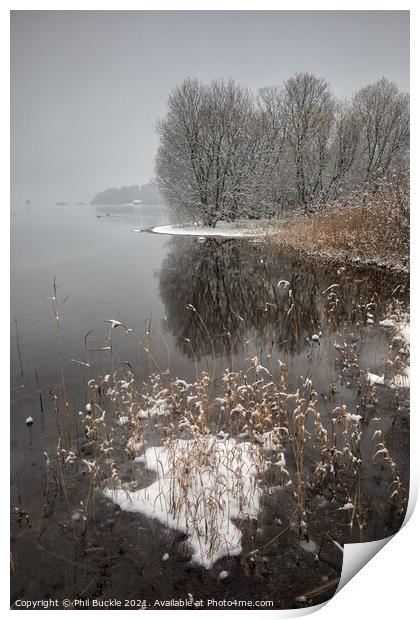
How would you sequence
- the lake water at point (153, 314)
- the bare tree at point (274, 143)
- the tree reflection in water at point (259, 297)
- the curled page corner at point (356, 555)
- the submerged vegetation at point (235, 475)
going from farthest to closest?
the tree reflection in water at point (259, 297) < the bare tree at point (274, 143) < the lake water at point (153, 314) < the curled page corner at point (356, 555) < the submerged vegetation at point (235, 475)

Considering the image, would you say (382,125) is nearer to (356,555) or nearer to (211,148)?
(211,148)

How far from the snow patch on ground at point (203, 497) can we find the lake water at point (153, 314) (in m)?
0.71

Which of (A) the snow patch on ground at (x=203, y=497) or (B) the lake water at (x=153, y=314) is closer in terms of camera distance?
(A) the snow patch on ground at (x=203, y=497)

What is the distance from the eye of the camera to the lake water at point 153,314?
3.86 meters

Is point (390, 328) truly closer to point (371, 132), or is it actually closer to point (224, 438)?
point (371, 132)

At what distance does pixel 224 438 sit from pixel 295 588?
123 centimetres

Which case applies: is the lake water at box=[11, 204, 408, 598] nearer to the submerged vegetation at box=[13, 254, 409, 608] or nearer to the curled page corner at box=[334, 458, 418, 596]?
the submerged vegetation at box=[13, 254, 409, 608]

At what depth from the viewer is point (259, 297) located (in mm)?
6230

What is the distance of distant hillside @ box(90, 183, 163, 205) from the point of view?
4.82 meters

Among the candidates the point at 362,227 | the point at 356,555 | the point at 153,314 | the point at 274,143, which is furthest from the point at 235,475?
the point at 362,227

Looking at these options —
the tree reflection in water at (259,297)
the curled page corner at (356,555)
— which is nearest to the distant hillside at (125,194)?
the tree reflection in water at (259,297)

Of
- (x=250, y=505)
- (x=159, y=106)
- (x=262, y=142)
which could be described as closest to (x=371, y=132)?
(x=262, y=142)

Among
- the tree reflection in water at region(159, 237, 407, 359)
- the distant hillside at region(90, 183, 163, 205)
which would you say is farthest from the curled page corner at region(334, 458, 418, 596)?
the distant hillside at region(90, 183, 163, 205)

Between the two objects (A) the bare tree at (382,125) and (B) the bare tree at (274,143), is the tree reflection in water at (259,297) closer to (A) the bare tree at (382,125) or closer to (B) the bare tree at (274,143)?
(B) the bare tree at (274,143)
